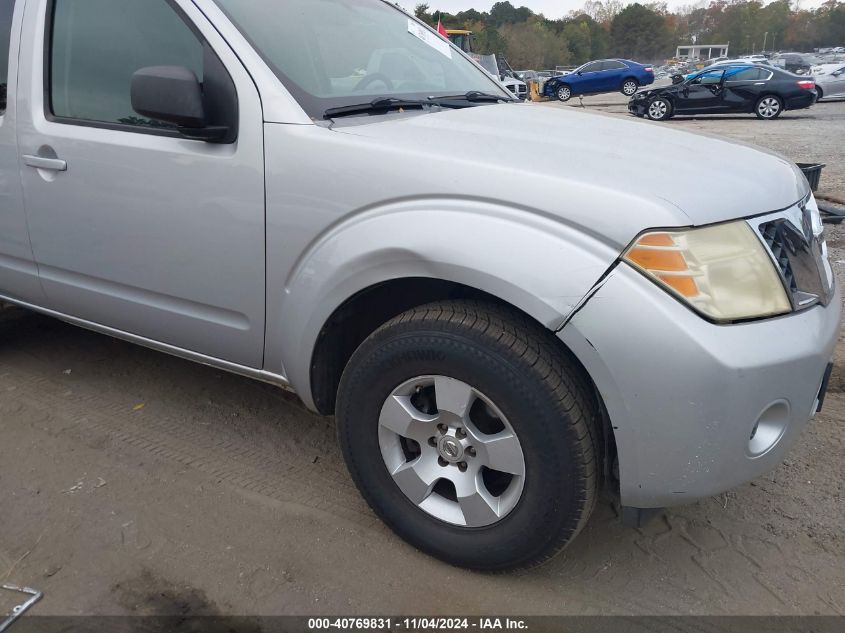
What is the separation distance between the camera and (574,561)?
2.37 meters

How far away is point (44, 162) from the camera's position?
2.74 metres

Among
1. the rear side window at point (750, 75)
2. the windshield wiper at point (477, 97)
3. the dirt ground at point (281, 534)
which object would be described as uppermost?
the rear side window at point (750, 75)

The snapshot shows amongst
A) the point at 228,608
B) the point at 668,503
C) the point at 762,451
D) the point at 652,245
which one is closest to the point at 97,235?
the point at 228,608

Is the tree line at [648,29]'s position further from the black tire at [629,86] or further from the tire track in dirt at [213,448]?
the tire track in dirt at [213,448]

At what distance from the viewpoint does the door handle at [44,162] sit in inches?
106

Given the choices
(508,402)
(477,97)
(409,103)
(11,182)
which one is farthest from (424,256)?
(11,182)

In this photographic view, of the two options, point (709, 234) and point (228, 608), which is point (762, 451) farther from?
point (228, 608)

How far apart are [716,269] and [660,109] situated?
18.2 meters

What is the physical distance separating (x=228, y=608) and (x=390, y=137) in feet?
4.87

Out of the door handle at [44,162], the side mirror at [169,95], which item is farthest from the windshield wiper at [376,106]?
the door handle at [44,162]

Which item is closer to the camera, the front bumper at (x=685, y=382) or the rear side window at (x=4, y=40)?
the front bumper at (x=685, y=382)

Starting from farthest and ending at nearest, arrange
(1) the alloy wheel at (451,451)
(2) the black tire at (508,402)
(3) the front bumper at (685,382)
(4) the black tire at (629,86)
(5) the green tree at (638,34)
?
1. (5) the green tree at (638,34)
2. (4) the black tire at (629,86)
3. (1) the alloy wheel at (451,451)
4. (2) the black tire at (508,402)
5. (3) the front bumper at (685,382)

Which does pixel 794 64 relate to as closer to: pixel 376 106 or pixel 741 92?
pixel 741 92

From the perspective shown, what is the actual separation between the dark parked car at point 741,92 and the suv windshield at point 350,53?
16.5 m
